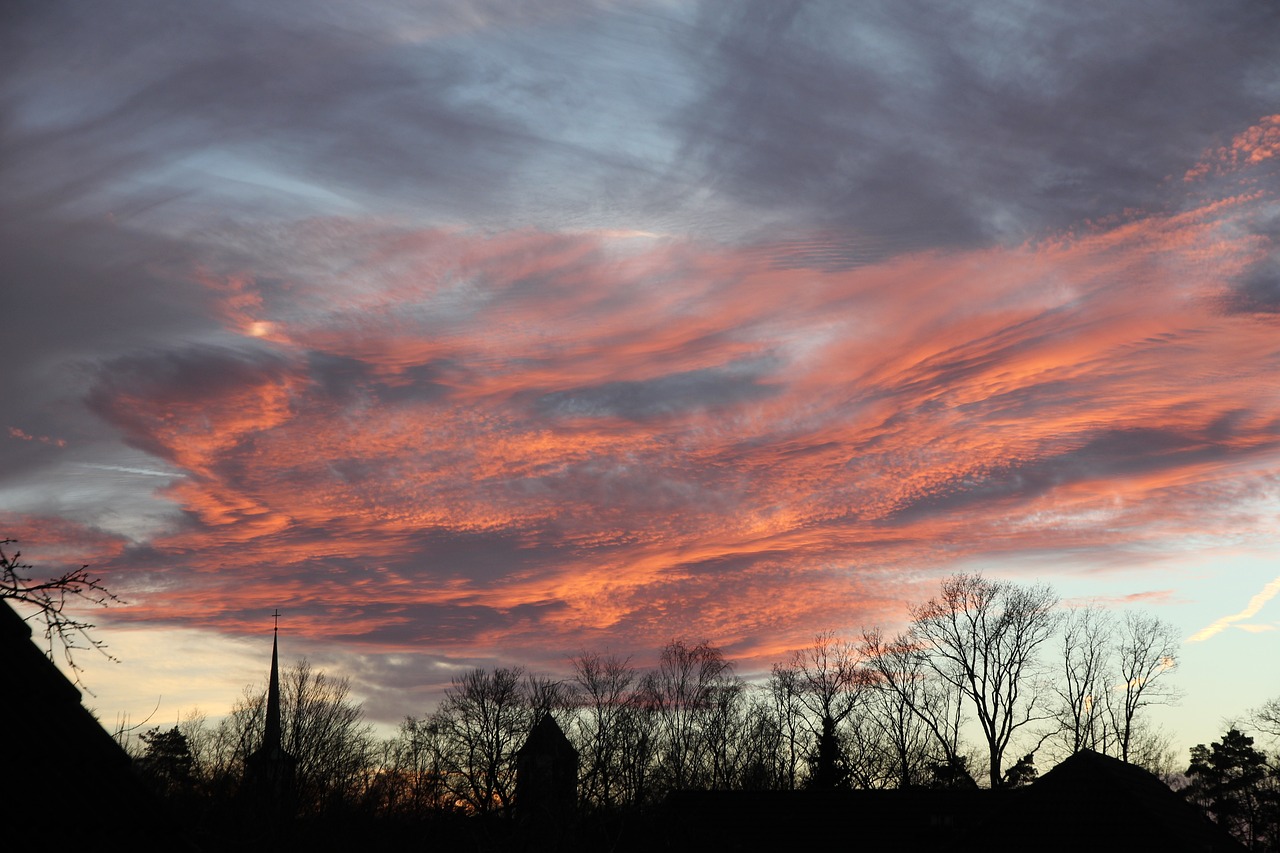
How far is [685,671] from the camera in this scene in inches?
3418

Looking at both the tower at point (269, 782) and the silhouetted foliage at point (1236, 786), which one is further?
the silhouetted foliage at point (1236, 786)

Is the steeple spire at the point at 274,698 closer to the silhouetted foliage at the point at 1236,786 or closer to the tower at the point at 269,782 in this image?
the tower at the point at 269,782

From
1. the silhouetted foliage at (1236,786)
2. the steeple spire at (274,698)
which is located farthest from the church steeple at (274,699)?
the silhouetted foliage at (1236,786)

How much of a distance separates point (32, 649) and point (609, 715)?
80689 millimetres

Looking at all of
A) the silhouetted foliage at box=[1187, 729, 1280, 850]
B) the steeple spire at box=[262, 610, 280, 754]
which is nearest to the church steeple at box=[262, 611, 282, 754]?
the steeple spire at box=[262, 610, 280, 754]

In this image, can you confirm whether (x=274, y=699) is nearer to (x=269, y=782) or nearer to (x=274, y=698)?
(x=274, y=698)

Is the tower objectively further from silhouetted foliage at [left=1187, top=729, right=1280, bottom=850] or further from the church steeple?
silhouetted foliage at [left=1187, top=729, right=1280, bottom=850]

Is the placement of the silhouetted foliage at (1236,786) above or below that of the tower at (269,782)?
below

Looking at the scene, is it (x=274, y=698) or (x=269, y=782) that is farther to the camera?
(x=274, y=698)

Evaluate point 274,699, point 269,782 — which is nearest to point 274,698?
point 274,699

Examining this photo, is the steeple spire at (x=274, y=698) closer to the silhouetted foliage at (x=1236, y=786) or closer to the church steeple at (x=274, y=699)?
the church steeple at (x=274, y=699)

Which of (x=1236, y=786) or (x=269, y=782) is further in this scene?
(x=1236, y=786)

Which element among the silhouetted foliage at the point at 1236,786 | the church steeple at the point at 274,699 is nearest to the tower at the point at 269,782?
the church steeple at the point at 274,699

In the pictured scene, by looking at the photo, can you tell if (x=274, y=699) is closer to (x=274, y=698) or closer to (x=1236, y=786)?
(x=274, y=698)
